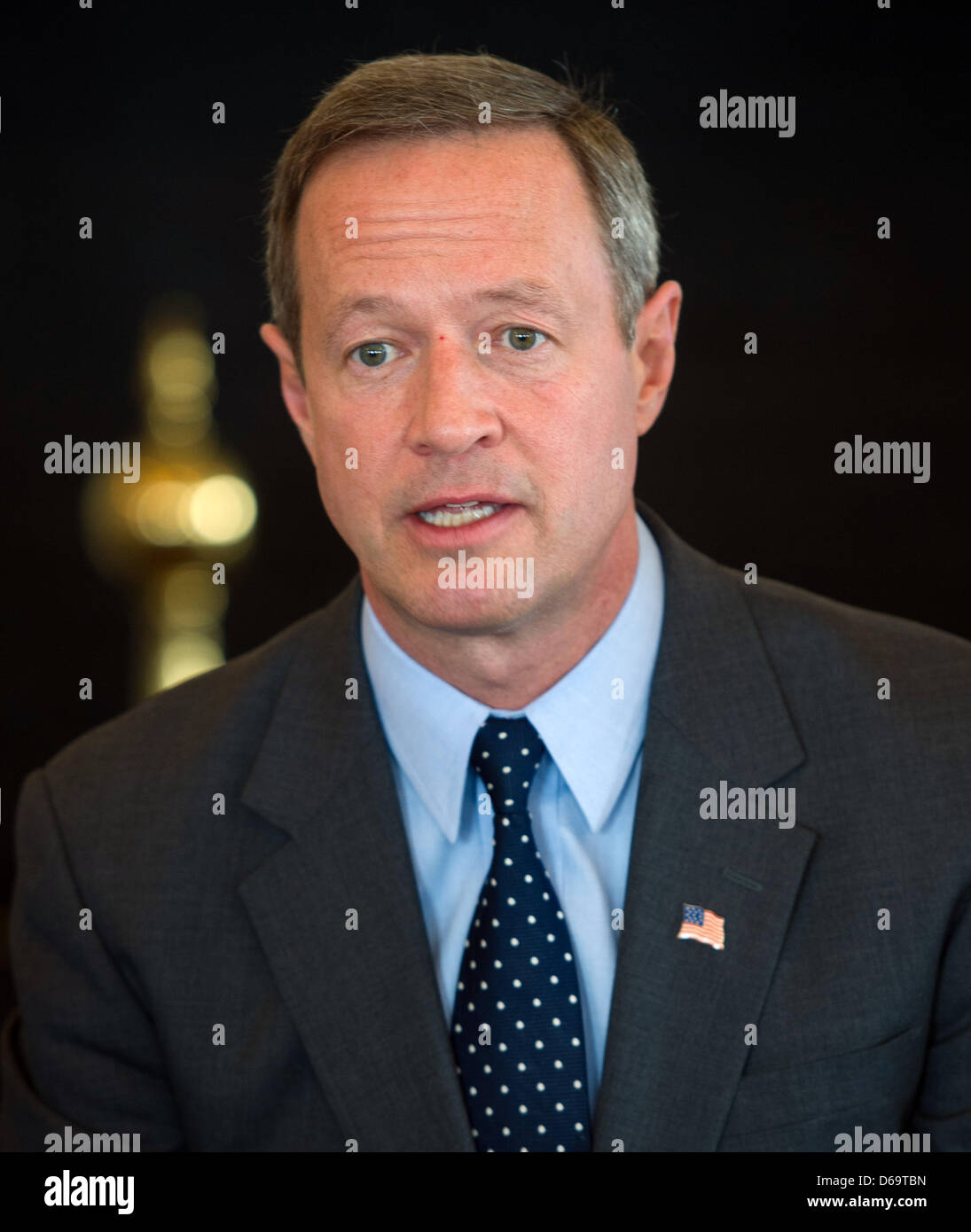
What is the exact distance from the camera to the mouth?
1.75 meters

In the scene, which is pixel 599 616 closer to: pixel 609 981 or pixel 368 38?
pixel 609 981

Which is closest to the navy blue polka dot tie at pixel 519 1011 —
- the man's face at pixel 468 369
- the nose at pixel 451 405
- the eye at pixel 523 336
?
the man's face at pixel 468 369

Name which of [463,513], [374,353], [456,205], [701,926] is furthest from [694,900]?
[456,205]

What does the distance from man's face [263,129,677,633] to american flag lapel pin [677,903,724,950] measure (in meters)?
0.40

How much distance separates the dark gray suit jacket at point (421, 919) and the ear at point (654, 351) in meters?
0.18

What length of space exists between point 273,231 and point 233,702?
25.3 inches

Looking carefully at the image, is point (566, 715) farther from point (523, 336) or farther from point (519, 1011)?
point (523, 336)

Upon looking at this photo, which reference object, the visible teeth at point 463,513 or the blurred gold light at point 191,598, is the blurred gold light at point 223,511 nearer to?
the blurred gold light at point 191,598

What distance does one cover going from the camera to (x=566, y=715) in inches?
72.1

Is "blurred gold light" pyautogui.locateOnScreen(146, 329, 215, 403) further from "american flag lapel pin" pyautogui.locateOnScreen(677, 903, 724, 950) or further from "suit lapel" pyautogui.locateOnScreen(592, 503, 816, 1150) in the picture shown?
"american flag lapel pin" pyautogui.locateOnScreen(677, 903, 724, 950)

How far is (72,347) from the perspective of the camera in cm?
263

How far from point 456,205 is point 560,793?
72cm

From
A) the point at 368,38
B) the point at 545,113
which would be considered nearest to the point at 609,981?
the point at 545,113

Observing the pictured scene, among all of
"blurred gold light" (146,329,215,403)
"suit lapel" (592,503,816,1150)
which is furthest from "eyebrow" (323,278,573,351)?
"blurred gold light" (146,329,215,403)
